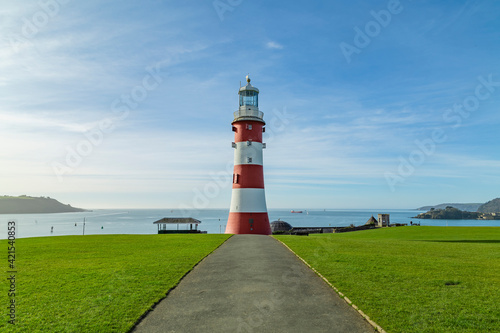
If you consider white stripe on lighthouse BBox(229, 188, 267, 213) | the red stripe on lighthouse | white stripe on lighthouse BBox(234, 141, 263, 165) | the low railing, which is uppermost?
the low railing

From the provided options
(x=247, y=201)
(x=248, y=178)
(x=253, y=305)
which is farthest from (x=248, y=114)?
(x=253, y=305)

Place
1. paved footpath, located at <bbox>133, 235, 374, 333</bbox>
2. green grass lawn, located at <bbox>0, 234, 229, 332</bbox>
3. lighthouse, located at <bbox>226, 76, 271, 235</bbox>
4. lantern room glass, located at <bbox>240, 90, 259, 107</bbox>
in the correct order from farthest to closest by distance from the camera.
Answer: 1. lantern room glass, located at <bbox>240, 90, 259, 107</bbox>
2. lighthouse, located at <bbox>226, 76, 271, 235</bbox>
3. green grass lawn, located at <bbox>0, 234, 229, 332</bbox>
4. paved footpath, located at <bbox>133, 235, 374, 333</bbox>

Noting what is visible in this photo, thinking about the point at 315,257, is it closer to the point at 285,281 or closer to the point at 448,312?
the point at 285,281

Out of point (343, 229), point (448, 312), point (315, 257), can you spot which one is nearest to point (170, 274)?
point (315, 257)

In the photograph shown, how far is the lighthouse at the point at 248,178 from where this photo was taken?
29547 mm

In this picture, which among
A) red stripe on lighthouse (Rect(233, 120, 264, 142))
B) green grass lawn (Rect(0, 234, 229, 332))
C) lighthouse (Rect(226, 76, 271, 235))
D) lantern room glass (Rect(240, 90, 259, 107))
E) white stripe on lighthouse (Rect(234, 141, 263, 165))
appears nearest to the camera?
green grass lawn (Rect(0, 234, 229, 332))

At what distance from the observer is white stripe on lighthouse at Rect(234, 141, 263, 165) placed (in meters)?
30.1

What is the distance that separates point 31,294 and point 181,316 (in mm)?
4797

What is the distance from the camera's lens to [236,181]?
99.0ft

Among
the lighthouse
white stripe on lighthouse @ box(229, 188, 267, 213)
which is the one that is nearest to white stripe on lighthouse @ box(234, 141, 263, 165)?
the lighthouse

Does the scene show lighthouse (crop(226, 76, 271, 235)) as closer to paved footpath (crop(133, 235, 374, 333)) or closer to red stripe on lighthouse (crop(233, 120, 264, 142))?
red stripe on lighthouse (crop(233, 120, 264, 142))

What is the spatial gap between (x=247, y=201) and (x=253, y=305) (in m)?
21.9

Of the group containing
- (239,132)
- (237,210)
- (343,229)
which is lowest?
(343,229)

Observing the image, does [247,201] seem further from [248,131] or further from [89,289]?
[89,289]
